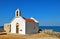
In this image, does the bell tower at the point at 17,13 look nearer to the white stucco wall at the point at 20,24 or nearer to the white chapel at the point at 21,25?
the white chapel at the point at 21,25

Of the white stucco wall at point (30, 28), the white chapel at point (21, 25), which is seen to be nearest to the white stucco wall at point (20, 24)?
the white chapel at point (21, 25)

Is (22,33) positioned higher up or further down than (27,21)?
further down

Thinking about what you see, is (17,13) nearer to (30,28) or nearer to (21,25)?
(21,25)

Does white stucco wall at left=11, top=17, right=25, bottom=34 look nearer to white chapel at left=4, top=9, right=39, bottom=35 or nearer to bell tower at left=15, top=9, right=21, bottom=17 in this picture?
white chapel at left=4, top=9, right=39, bottom=35

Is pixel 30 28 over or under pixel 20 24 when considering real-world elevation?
under

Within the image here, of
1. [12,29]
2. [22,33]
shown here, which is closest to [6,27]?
[12,29]

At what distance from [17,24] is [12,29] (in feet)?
7.05

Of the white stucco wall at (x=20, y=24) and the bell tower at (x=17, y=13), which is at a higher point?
the bell tower at (x=17, y=13)

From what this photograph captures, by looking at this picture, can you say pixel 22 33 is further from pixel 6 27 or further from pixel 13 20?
pixel 6 27

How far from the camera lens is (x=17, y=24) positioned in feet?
143

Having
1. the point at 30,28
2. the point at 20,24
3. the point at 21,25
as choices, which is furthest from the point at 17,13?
the point at 30,28

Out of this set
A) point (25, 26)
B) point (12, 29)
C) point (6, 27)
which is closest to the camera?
point (25, 26)

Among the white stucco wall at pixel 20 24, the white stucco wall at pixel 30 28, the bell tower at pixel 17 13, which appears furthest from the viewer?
the bell tower at pixel 17 13

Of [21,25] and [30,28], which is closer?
[21,25]
